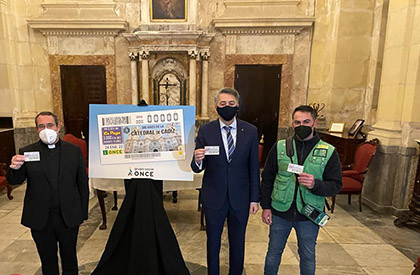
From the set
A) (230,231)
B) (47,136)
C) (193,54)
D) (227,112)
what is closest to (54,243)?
(47,136)

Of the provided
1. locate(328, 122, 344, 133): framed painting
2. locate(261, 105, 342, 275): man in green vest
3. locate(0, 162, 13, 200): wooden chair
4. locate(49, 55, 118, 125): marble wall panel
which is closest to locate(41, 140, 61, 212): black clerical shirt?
locate(261, 105, 342, 275): man in green vest

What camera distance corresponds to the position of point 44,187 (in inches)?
78.1

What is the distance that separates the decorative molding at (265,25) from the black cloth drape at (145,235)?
5.15 metres

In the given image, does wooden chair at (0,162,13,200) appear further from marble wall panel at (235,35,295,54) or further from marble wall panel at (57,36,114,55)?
marble wall panel at (235,35,295,54)

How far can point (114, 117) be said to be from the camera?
202cm

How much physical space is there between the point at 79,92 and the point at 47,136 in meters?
5.24

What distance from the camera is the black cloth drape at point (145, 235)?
6.83ft

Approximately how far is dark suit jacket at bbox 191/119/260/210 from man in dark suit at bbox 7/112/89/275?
3.25ft

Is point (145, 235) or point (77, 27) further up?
point (77, 27)

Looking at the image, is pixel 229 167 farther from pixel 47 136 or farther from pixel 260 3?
pixel 260 3

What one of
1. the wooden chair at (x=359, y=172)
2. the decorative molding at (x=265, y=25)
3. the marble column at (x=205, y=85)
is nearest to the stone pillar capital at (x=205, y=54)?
the marble column at (x=205, y=85)

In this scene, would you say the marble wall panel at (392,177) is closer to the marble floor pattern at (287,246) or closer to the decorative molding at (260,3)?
the marble floor pattern at (287,246)

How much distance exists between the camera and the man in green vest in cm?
188

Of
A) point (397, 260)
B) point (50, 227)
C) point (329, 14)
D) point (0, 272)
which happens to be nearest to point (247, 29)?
point (329, 14)
